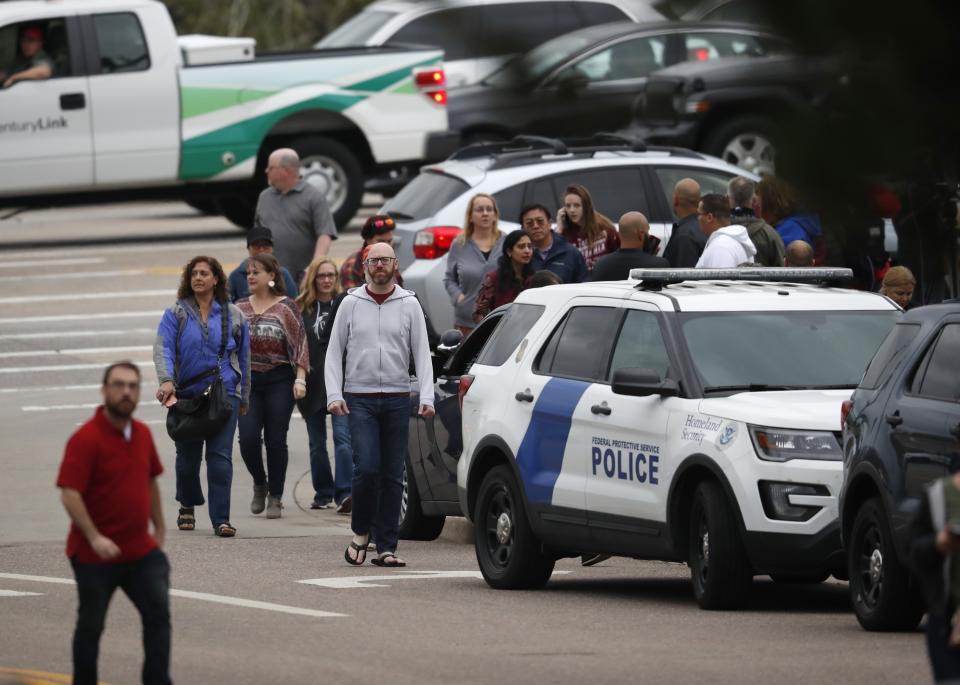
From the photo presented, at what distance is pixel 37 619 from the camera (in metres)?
10.2

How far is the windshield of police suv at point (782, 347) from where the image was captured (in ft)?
34.6

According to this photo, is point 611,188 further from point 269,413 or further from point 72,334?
point 72,334

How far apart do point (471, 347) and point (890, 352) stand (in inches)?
157

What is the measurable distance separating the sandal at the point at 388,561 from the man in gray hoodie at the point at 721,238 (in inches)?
117

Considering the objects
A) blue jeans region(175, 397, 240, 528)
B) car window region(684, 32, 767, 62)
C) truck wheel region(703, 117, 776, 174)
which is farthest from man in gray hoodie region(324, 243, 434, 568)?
car window region(684, 32, 767, 62)

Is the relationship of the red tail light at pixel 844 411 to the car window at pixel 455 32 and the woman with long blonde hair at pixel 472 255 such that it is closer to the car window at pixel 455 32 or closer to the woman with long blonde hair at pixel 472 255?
the woman with long blonde hair at pixel 472 255

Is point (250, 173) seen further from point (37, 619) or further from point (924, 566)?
point (924, 566)

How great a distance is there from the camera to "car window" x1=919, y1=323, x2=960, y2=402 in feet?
29.9

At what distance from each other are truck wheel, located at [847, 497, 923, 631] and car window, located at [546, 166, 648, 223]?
8.47m

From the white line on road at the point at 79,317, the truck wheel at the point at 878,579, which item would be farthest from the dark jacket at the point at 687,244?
the white line on road at the point at 79,317

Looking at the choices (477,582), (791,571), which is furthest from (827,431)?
(477,582)

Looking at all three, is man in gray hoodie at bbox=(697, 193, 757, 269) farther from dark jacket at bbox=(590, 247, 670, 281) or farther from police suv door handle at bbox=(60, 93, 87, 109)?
police suv door handle at bbox=(60, 93, 87, 109)

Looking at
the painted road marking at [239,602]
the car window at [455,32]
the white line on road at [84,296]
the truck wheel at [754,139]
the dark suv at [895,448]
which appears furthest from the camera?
the white line on road at [84,296]

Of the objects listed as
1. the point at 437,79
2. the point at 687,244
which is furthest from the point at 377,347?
the point at 437,79
